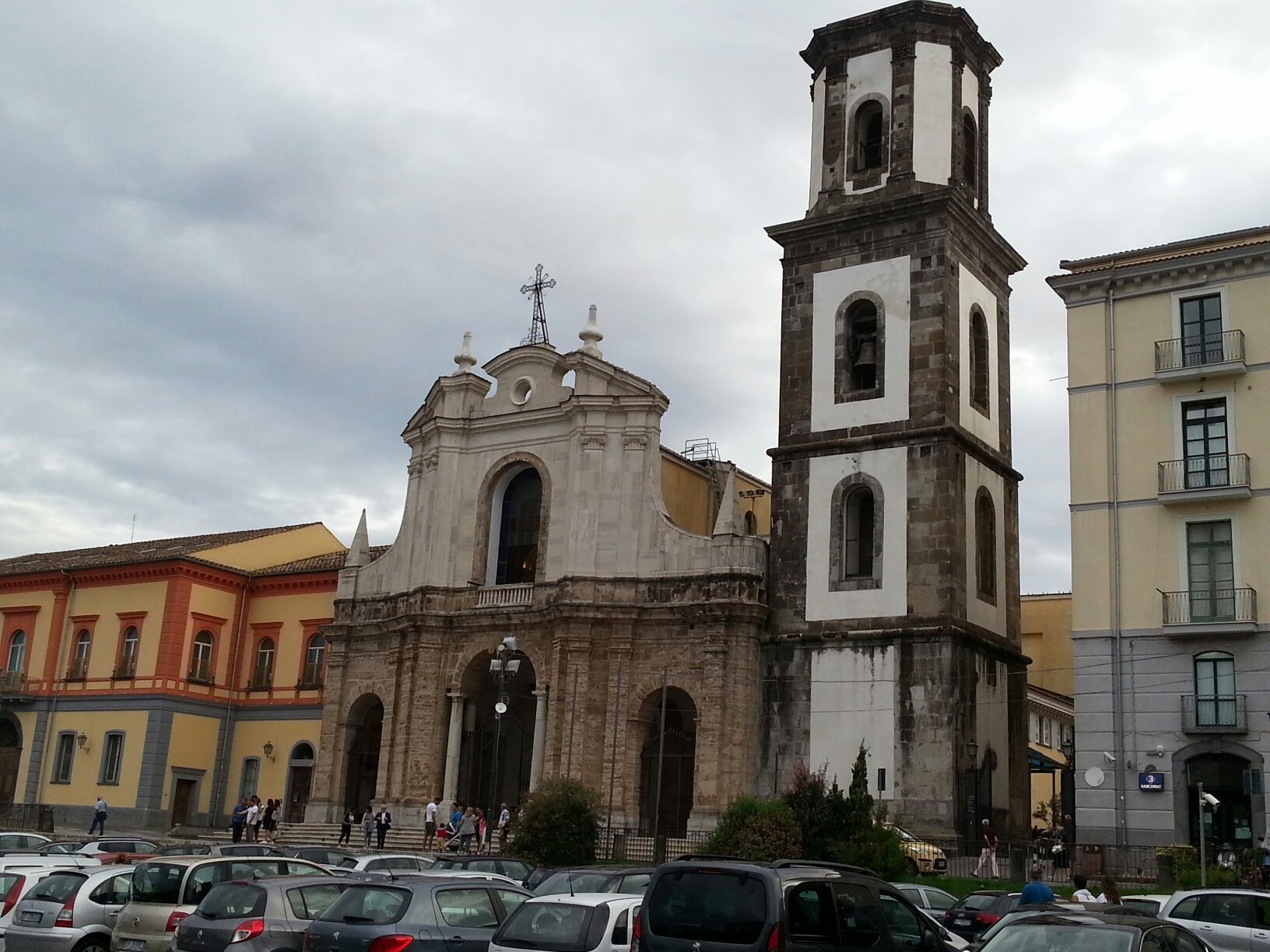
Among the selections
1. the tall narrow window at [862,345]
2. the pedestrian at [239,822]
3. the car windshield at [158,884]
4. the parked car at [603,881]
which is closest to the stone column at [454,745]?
the pedestrian at [239,822]

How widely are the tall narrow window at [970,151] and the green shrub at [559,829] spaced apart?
21.2 meters

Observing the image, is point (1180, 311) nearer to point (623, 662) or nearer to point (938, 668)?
point (938, 668)

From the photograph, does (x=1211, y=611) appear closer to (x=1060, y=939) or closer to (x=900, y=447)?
(x=900, y=447)

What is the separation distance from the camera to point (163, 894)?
17391 mm

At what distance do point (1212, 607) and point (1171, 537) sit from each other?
173cm

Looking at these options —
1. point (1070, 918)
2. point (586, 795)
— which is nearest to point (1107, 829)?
point (586, 795)

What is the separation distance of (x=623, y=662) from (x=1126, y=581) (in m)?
14.3

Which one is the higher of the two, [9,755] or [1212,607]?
[1212,607]

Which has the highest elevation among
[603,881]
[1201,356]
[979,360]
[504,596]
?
[979,360]

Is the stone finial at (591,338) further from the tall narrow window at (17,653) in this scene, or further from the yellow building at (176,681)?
the tall narrow window at (17,653)

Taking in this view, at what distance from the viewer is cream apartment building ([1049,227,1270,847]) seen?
97.5 feet

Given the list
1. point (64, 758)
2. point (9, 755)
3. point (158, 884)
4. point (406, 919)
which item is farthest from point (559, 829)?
point (9, 755)

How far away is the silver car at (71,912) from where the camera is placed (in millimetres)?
18047

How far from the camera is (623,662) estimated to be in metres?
39.9
